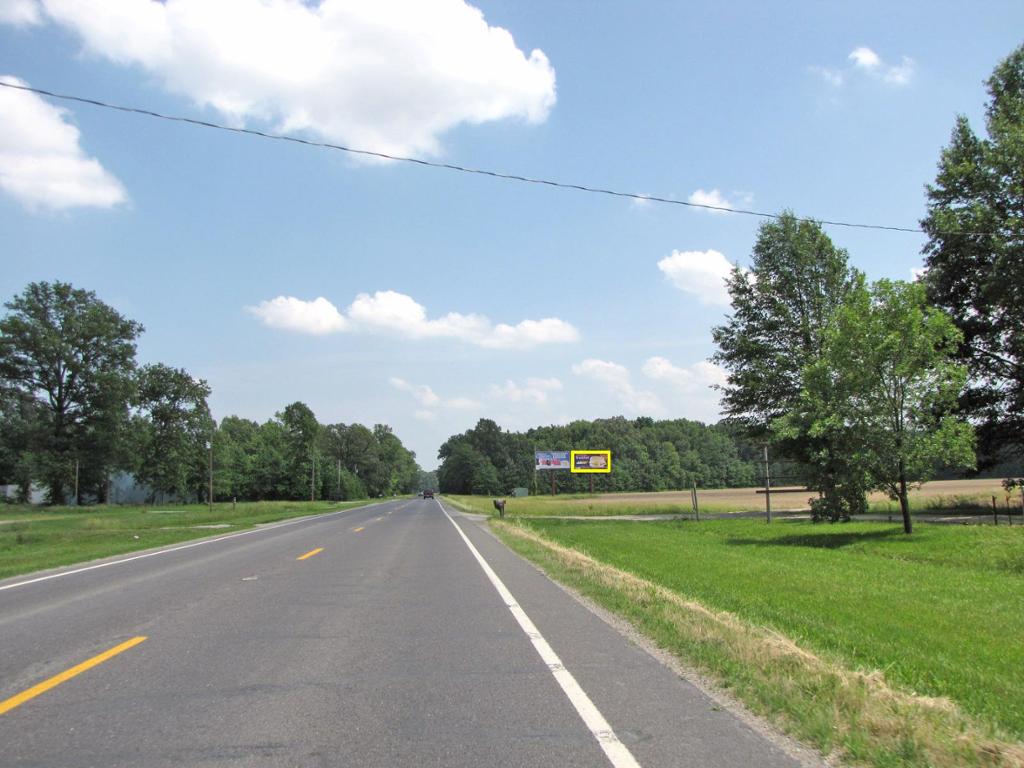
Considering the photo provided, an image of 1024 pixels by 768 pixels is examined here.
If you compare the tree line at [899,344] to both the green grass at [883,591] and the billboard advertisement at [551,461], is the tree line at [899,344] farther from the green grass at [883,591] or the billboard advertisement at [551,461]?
the billboard advertisement at [551,461]

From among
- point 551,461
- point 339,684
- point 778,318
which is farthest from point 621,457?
point 339,684

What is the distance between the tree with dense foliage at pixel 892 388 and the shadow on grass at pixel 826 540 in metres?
1.04

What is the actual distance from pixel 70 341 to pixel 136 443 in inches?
471

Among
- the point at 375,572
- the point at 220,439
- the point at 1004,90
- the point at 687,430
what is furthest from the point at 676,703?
the point at 687,430

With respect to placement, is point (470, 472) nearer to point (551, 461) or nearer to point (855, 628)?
point (551, 461)

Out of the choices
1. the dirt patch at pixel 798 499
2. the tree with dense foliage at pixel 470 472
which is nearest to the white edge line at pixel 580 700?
the dirt patch at pixel 798 499

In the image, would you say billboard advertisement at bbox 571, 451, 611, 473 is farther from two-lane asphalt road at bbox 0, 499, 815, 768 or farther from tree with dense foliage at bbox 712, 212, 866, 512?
two-lane asphalt road at bbox 0, 499, 815, 768

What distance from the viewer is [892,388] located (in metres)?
21.0

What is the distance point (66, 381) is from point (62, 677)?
76.5 m

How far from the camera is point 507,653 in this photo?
274 inches

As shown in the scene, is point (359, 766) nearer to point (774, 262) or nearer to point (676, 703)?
point (676, 703)

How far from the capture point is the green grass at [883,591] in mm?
6703

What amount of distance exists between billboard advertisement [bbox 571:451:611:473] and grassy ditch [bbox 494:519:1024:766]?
75597 millimetres

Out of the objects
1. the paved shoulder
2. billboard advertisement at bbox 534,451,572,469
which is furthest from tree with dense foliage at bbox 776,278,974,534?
billboard advertisement at bbox 534,451,572,469
